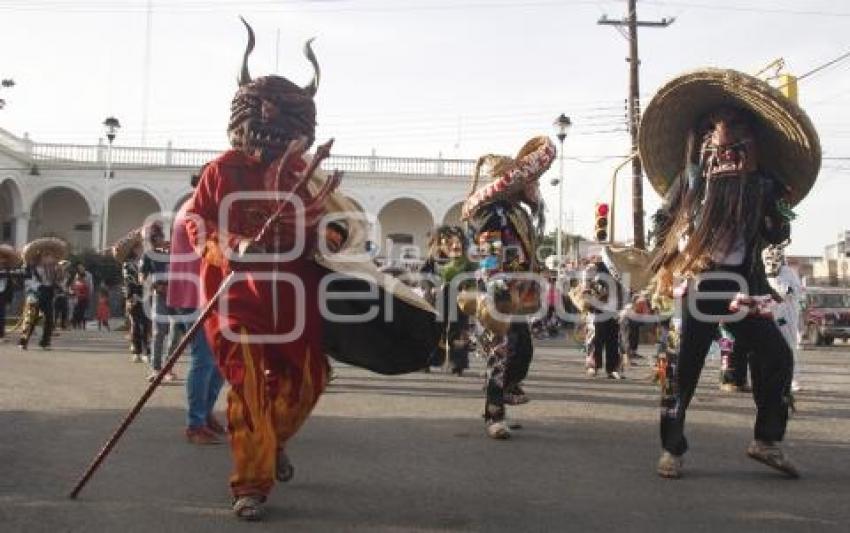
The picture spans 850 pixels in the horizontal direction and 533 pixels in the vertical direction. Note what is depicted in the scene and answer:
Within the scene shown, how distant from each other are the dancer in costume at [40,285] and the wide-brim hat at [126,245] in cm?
416

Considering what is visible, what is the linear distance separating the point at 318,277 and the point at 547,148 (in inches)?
110

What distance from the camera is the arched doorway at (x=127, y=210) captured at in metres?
40.2

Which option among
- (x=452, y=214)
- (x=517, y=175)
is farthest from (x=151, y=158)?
(x=517, y=175)

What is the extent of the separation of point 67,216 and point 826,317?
31.6 meters

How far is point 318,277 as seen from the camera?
4559 mm

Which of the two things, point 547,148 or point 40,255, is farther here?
point 40,255

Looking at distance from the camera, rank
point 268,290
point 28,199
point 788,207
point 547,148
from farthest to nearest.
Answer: point 28,199, point 547,148, point 788,207, point 268,290

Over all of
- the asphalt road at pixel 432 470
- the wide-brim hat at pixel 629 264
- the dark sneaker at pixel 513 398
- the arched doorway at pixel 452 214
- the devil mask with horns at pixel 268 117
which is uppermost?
the arched doorway at pixel 452 214

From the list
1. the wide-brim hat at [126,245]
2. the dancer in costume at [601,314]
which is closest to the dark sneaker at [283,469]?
the wide-brim hat at [126,245]

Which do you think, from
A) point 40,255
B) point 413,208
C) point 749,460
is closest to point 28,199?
point 413,208

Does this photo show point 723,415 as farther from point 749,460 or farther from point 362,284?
point 362,284

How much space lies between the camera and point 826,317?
25875 mm

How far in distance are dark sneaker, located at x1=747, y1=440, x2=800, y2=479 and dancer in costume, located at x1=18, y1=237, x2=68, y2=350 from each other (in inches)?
493

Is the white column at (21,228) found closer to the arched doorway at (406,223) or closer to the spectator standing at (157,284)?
the arched doorway at (406,223)
